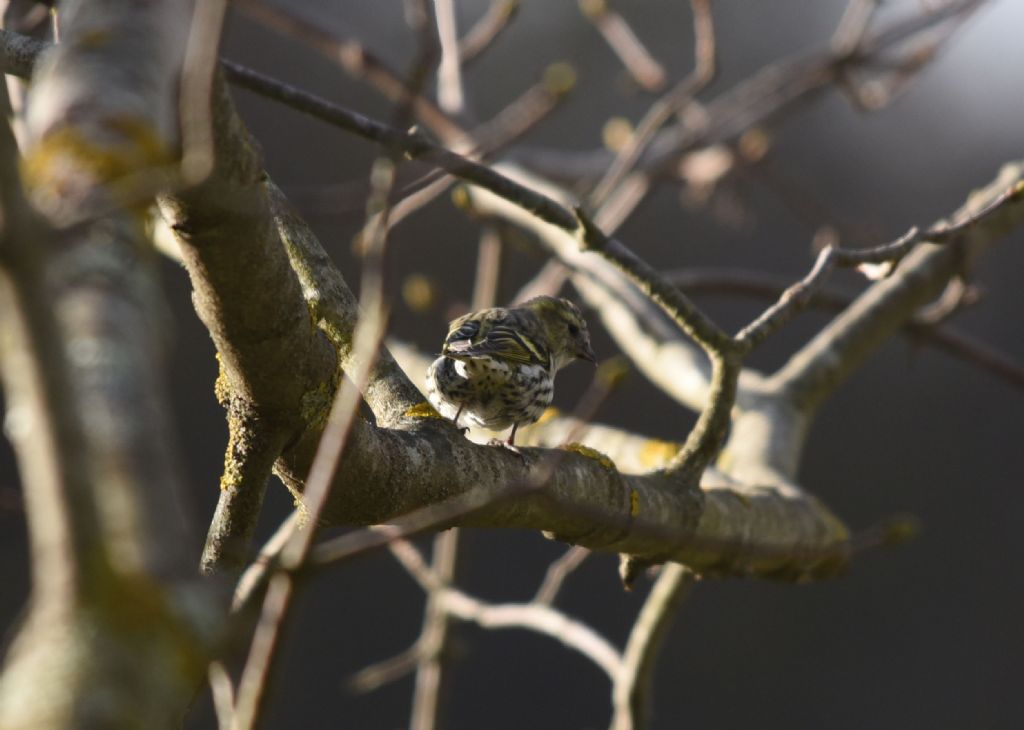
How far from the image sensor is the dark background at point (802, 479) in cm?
698

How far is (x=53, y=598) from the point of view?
774 mm

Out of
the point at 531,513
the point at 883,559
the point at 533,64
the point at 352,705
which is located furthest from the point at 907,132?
the point at 531,513

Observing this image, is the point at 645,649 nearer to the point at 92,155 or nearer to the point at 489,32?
the point at 489,32

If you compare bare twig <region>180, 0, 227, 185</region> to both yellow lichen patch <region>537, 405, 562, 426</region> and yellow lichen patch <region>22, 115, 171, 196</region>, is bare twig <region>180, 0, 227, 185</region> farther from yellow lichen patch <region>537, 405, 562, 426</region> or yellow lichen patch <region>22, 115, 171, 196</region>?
yellow lichen patch <region>537, 405, 562, 426</region>

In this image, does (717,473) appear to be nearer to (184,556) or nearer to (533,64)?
(184,556)

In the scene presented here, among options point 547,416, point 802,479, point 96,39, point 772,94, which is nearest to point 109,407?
point 96,39

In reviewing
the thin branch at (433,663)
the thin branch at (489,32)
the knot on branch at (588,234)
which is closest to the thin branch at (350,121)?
the knot on branch at (588,234)

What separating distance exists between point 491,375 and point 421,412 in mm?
993

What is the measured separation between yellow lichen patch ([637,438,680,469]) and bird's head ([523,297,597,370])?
2.66 ft

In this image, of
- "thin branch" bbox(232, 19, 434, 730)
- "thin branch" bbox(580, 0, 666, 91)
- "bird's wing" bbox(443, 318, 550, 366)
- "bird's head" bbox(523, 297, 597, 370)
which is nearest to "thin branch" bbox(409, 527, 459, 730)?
"bird's wing" bbox(443, 318, 550, 366)

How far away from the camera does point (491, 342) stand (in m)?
3.35

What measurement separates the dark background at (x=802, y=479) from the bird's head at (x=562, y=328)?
1.33 metres

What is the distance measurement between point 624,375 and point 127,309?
1.00 m

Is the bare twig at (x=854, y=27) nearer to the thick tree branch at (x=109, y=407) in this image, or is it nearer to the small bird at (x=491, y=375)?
the small bird at (x=491, y=375)
